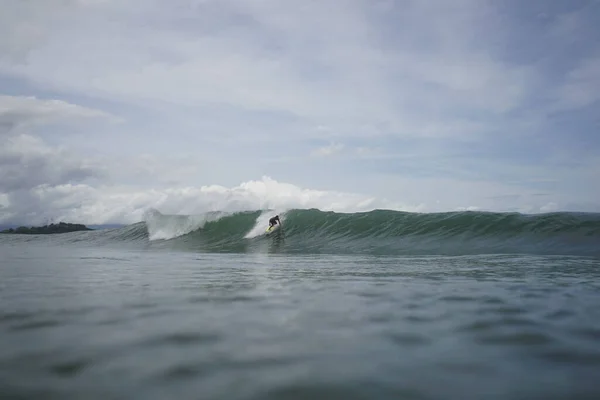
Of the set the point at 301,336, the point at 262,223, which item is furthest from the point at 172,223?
the point at 301,336

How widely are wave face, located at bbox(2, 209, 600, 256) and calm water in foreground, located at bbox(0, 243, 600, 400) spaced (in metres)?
8.62

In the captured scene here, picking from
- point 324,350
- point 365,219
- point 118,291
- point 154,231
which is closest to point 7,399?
point 324,350

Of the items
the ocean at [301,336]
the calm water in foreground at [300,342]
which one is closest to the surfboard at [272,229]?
the ocean at [301,336]

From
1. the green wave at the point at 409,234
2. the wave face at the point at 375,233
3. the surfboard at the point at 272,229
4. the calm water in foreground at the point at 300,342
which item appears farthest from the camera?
the surfboard at the point at 272,229

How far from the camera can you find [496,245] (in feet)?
46.3

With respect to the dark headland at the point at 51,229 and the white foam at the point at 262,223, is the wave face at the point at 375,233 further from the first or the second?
the dark headland at the point at 51,229

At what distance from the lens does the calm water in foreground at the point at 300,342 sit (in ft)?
5.93

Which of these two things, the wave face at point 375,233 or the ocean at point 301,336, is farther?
the wave face at point 375,233

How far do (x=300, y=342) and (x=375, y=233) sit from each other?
16506mm

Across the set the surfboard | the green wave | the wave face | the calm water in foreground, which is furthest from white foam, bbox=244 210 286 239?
the calm water in foreground

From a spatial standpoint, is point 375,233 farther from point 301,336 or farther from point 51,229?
point 51,229

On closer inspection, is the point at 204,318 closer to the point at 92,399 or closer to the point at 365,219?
the point at 92,399

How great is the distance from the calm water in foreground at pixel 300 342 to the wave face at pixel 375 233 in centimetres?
862

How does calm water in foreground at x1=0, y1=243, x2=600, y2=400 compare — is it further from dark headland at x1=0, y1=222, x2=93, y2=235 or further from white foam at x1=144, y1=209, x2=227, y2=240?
dark headland at x1=0, y1=222, x2=93, y2=235
